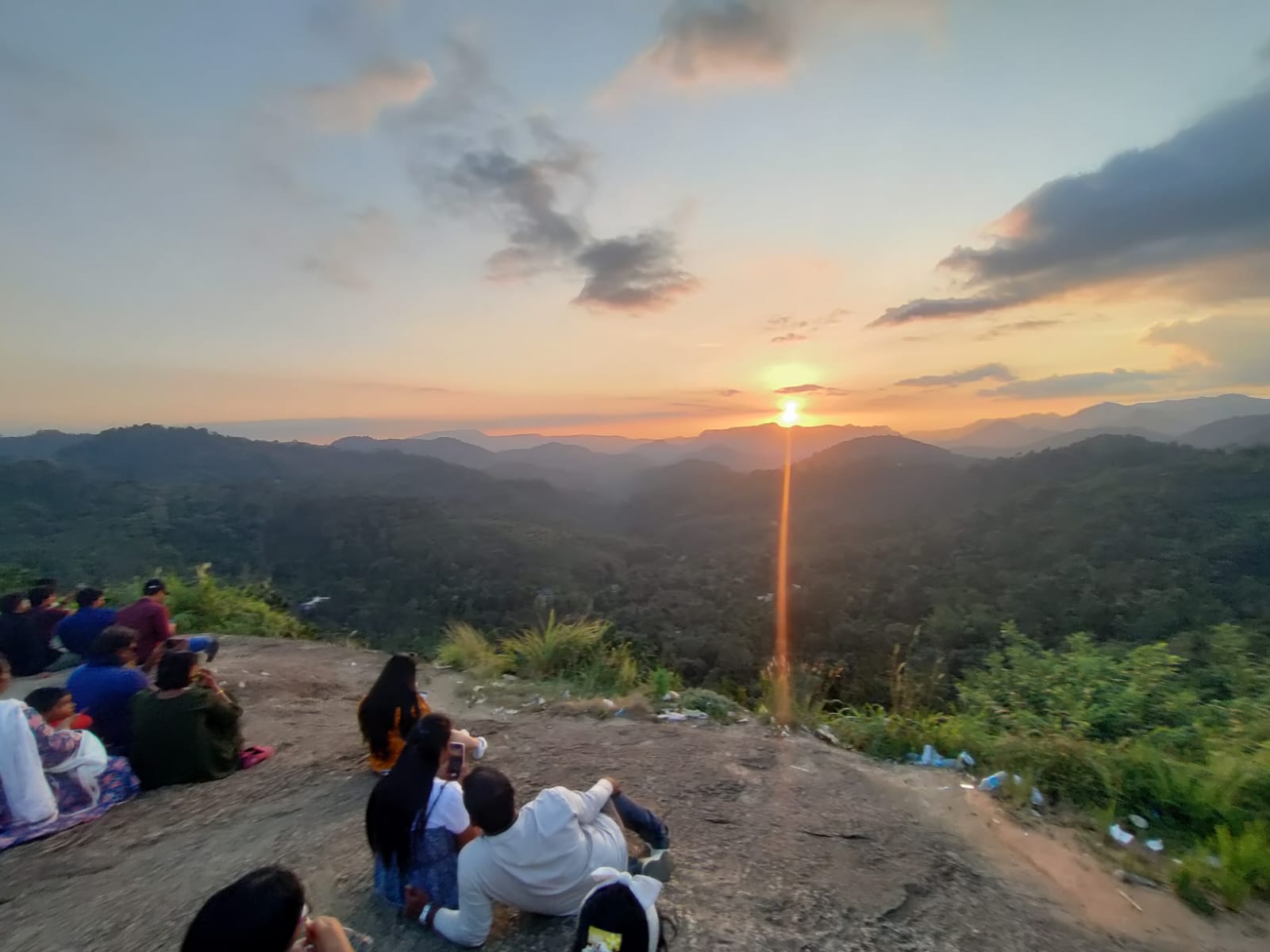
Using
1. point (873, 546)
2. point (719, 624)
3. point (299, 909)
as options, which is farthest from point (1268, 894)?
point (873, 546)

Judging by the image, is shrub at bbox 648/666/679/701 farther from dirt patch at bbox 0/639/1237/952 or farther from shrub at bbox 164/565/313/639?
shrub at bbox 164/565/313/639

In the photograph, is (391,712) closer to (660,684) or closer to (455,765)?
(455,765)

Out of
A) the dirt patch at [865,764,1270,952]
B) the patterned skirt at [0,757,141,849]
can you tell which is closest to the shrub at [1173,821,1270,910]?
the dirt patch at [865,764,1270,952]

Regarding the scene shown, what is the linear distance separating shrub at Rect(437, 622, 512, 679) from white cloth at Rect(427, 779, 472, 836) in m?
4.34

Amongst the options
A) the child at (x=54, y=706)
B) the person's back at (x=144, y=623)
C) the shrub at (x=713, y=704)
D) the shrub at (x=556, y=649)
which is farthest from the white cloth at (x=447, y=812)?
the person's back at (x=144, y=623)

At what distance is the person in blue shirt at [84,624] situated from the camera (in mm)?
Result: 5852

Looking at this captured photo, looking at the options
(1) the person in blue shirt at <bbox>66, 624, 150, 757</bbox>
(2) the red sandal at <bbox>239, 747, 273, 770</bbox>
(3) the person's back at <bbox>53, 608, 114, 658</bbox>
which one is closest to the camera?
(1) the person in blue shirt at <bbox>66, 624, 150, 757</bbox>

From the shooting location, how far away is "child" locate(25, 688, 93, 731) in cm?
360

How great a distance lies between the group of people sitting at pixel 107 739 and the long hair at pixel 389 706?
0.95 meters

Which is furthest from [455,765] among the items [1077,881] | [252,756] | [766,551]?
[766,551]

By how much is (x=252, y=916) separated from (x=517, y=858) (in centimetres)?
119

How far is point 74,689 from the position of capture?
4.23 m

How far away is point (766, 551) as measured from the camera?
43.0 m

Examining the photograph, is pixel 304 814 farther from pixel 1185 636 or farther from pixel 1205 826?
pixel 1185 636
